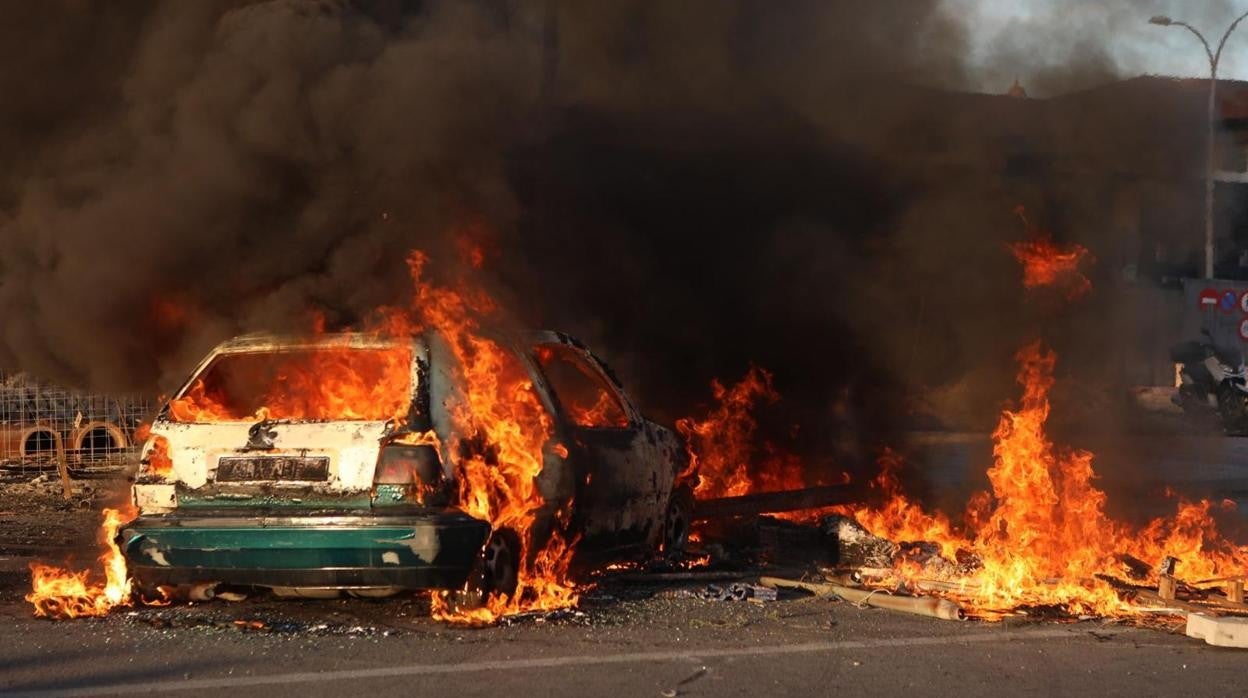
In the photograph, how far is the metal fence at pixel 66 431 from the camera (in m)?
15.3

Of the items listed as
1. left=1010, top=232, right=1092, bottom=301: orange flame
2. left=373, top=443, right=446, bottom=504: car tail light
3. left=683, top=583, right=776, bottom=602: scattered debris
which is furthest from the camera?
left=1010, top=232, right=1092, bottom=301: orange flame

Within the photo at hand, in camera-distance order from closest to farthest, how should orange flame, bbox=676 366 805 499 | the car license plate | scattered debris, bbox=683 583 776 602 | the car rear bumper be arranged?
the car rear bumper, the car license plate, scattered debris, bbox=683 583 776 602, orange flame, bbox=676 366 805 499

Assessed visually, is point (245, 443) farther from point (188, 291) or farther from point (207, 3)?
point (207, 3)

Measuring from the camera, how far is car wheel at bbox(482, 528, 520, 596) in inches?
265

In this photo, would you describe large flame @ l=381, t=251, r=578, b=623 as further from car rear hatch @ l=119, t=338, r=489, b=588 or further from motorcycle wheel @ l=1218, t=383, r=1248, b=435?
motorcycle wheel @ l=1218, t=383, r=1248, b=435

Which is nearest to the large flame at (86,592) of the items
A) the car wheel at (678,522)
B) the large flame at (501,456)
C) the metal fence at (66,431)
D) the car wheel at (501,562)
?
the large flame at (501,456)

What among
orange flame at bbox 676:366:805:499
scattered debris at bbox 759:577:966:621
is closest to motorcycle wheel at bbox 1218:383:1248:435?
orange flame at bbox 676:366:805:499

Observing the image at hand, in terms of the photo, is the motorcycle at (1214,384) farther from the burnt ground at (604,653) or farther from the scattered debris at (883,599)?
the burnt ground at (604,653)

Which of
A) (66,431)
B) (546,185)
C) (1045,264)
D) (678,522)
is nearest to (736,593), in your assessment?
(678,522)

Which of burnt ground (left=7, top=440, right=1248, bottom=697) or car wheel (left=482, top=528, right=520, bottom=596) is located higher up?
car wheel (left=482, top=528, right=520, bottom=596)

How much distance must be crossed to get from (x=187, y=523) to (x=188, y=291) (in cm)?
234

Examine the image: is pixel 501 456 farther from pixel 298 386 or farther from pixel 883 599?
pixel 883 599

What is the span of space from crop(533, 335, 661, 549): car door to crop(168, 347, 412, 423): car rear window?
0.88 metres

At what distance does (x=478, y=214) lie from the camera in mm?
8805
